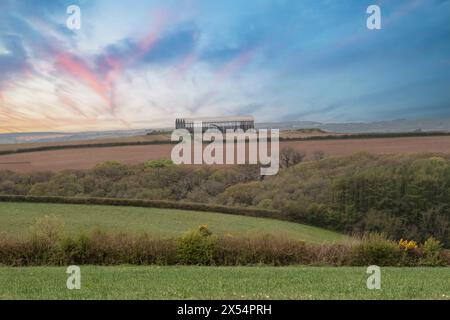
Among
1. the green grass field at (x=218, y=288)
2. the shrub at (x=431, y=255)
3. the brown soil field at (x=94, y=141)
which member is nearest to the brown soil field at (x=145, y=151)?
the brown soil field at (x=94, y=141)

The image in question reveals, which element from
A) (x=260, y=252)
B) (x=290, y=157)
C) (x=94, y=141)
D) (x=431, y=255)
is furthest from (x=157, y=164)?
(x=431, y=255)

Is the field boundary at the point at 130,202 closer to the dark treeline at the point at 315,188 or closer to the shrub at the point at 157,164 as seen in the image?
the dark treeline at the point at 315,188

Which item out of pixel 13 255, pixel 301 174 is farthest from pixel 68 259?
pixel 301 174

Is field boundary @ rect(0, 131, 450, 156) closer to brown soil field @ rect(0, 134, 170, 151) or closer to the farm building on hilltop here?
brown soil field @ rect(0, 134, 170, 151)

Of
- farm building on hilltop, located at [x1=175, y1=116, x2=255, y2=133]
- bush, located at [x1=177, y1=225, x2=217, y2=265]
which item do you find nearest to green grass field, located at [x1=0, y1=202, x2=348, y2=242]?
farm building on hilltop, located at [x1=175, y1=116, x2=255, y2=133]

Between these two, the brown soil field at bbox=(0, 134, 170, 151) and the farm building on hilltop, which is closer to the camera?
the farm building on hilltop
